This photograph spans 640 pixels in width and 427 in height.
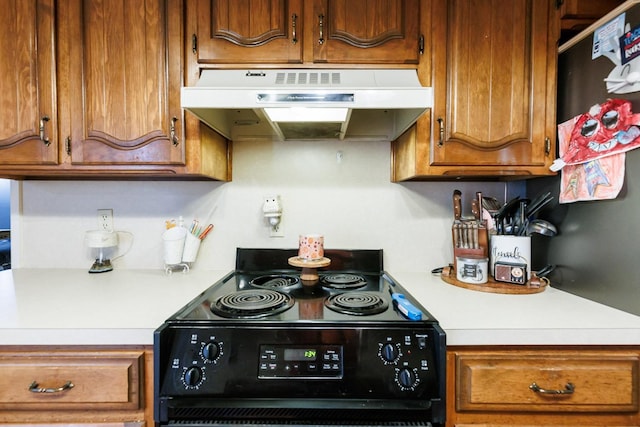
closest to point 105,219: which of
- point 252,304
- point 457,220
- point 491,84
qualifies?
point 252,304

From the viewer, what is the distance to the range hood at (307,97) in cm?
88

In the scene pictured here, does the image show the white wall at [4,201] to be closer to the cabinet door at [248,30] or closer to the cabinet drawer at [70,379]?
the cabinet drawer at [70,379]

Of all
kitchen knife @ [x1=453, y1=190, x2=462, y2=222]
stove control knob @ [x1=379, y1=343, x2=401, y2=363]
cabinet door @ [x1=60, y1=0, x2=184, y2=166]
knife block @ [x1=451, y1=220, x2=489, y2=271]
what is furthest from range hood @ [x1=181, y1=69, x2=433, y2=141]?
stove control knob @ [x1=379, y1=343, x2=401, y2=363]

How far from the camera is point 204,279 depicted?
1.26m

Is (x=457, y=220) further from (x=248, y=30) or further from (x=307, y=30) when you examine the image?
(x=248, y=30)

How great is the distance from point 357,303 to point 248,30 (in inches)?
39.8

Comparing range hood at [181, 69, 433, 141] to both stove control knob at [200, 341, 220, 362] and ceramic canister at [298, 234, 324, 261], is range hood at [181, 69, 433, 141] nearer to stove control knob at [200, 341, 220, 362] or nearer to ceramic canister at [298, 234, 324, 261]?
ceramic canister at [298, 234, 324, 261]

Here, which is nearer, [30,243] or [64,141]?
[64,141]

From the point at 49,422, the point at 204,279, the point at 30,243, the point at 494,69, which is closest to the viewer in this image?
the point at 49,422

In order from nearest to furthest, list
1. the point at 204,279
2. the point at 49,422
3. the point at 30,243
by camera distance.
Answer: the point at 49,422 → the point at 204,279 → the point at 30,243

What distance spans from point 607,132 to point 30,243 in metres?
2.33

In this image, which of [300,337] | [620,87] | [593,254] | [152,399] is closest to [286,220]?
[300,337]

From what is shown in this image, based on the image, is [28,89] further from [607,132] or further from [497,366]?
[607,132]

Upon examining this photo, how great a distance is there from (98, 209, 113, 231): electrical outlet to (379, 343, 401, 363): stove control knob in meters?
1.35
